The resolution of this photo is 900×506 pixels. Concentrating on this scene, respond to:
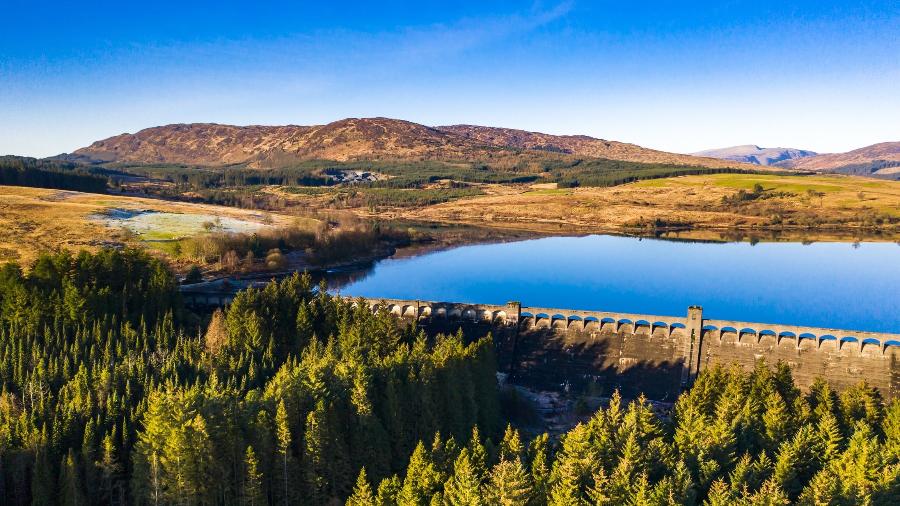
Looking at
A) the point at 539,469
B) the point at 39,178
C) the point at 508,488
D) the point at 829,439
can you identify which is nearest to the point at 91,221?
the point at 39,178

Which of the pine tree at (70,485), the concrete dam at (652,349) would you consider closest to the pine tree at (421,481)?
the pine tree at (70,485)

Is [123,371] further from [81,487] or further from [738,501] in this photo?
[738,501]

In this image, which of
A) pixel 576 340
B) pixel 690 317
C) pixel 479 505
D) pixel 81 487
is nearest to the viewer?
pixel 479 505

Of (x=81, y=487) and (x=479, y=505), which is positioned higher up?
(x=479, y=505)

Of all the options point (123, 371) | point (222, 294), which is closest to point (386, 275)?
point (222, 294)

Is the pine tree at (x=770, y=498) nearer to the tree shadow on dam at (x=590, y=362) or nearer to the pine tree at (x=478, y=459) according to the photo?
the pine tree at (x=478, y=459)

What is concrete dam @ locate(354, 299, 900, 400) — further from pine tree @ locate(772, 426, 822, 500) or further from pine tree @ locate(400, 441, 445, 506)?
pine tree @ locate(400, 441, 445, 506)
